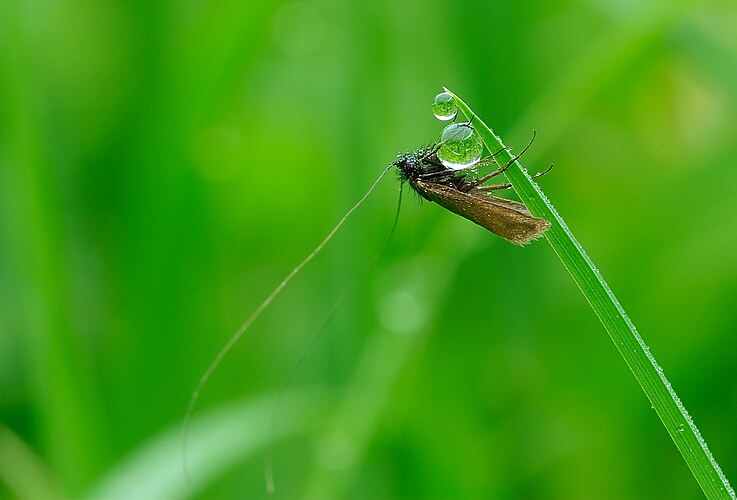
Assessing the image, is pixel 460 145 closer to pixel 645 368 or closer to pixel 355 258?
pixel 645 368

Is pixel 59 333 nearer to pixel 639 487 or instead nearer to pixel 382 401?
pixel 382 401

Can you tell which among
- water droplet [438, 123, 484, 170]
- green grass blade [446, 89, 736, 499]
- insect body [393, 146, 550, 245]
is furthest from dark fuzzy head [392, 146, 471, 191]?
green grass blade [446, 89, 736, 499]

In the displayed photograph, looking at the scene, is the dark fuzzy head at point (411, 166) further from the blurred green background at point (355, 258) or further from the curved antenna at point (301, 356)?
the blurred green background at point (355, 258)

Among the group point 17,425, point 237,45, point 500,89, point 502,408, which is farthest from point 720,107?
point 17,425

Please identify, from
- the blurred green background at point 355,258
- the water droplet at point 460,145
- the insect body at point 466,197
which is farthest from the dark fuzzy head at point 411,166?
the blurred green background at point 355,258

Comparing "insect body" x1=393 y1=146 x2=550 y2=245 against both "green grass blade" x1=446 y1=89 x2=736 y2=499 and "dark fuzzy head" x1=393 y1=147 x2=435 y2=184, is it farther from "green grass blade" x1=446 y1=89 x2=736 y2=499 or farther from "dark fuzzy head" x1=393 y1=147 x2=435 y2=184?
"green grass blade" x1=446 y1=89 x2=736 y2=499

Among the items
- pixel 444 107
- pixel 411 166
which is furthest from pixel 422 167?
pixel 444 107

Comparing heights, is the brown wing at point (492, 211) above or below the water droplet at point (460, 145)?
below
